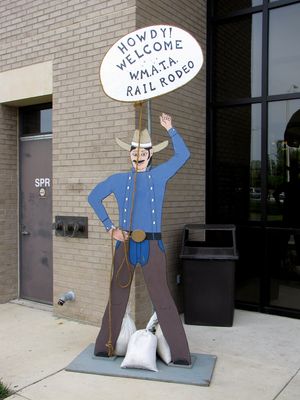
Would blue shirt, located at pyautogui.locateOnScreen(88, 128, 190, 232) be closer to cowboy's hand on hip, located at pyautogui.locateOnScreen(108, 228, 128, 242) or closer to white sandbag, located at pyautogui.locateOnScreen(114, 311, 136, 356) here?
cowboy's hand on hip, located at pyautogui.locateOnScreen(108, 228, 128, 242)

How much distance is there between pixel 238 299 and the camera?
6.05 m

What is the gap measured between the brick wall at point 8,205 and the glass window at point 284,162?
11.3 ft

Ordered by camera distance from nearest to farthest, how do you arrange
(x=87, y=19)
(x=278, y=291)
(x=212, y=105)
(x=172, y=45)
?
1. (x=172, y=45)
2. (x=87, y=19)
3. (x=278, y=291)
4. (x=212, y=105)

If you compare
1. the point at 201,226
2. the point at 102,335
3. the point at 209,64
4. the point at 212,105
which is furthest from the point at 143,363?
the point at 209,64

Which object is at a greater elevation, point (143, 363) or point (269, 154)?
point (269, 154)

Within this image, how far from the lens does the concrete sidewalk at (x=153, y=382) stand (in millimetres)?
3645

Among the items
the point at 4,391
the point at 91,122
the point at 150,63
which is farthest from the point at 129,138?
the point at 4,391

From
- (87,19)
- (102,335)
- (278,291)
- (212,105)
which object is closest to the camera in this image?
(102,335)

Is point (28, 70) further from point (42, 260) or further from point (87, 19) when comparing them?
point (42, 260)

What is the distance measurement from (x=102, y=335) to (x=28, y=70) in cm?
353

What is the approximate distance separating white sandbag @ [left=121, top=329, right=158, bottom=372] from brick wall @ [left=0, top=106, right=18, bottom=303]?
300 cm

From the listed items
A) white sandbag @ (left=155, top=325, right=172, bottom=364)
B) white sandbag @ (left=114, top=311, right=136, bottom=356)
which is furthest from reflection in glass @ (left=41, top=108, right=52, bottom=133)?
white sandbag @ (left=155, top=325, right=172, bottom=364)

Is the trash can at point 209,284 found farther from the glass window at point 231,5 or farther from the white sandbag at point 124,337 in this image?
the glass window at point 231,5

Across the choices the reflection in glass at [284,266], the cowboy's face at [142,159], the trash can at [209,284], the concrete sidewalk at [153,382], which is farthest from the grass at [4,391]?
the reflection in glass at [284,266]
